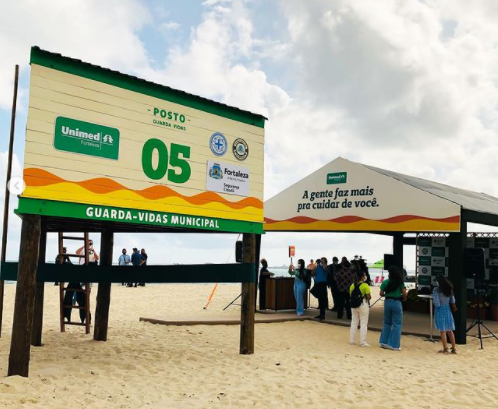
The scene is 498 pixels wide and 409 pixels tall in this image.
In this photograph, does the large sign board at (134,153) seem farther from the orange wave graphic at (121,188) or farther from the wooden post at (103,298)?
the wooden post at (103,298)

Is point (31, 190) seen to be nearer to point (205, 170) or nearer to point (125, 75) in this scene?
point (125, 75)

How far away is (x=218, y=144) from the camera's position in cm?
898

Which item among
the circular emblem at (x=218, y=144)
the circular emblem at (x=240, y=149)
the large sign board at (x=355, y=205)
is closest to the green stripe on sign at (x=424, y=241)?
the large sign board at (x=355, y=205)

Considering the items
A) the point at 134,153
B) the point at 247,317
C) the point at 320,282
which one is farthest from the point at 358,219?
the point at 134,153

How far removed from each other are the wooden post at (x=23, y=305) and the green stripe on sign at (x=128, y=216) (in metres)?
0.37

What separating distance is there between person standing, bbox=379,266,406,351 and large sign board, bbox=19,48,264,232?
2.94 meters

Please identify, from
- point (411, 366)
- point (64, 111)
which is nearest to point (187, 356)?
point (411, 366)

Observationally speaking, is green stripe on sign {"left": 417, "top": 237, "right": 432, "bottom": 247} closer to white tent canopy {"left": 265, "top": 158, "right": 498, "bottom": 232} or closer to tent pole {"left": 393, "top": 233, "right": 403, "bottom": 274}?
tent pole {"left": 393, "top": 233, "right": 403, "bottom": 274}

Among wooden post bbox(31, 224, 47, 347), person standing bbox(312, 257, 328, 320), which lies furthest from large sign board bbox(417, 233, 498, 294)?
wooden post bbox(31, 224, 47, 347)

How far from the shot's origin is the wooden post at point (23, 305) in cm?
663

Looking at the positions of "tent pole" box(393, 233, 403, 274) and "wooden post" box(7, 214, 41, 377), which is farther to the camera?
"tent pole" box(393, 233, 403, 274)

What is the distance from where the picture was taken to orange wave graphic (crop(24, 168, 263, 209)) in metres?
6.74

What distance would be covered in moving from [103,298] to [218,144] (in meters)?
3.97

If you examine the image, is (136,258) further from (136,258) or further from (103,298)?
(103,298)
